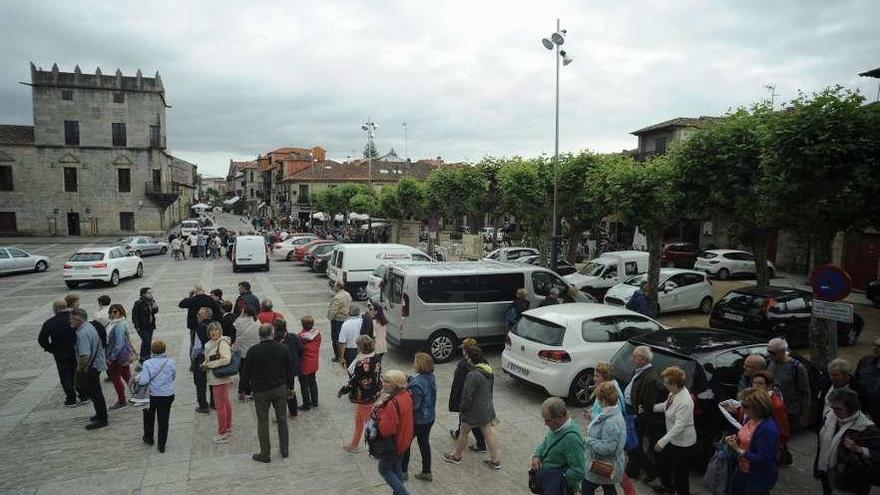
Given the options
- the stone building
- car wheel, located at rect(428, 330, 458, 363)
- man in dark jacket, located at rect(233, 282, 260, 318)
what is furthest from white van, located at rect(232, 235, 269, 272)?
the stone building

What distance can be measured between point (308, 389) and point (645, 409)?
16.5 feet

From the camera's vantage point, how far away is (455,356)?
457 inches

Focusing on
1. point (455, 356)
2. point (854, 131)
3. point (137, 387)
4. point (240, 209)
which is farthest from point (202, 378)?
point (240, 209)

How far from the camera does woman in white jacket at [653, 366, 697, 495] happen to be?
545 cm

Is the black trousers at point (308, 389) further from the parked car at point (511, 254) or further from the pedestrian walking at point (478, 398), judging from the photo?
the parked car at point (511, 254)

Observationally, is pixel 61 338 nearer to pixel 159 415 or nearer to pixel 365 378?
pixel 159 415

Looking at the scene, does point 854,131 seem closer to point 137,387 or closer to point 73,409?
point 137,387

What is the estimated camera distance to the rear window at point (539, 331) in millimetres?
8648

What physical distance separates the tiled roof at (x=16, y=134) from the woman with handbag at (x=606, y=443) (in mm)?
55525

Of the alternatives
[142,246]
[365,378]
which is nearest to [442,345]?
[365,378]

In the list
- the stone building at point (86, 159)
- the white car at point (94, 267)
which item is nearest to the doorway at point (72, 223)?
the stone building at point (86, 159)

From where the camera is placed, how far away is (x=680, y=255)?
2716cm

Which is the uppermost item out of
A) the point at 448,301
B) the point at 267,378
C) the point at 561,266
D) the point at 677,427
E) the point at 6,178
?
the point at 6,178

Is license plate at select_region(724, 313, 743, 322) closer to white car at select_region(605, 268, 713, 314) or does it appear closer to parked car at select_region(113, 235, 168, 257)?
white car at select_region(605, 268, 713, 314)
